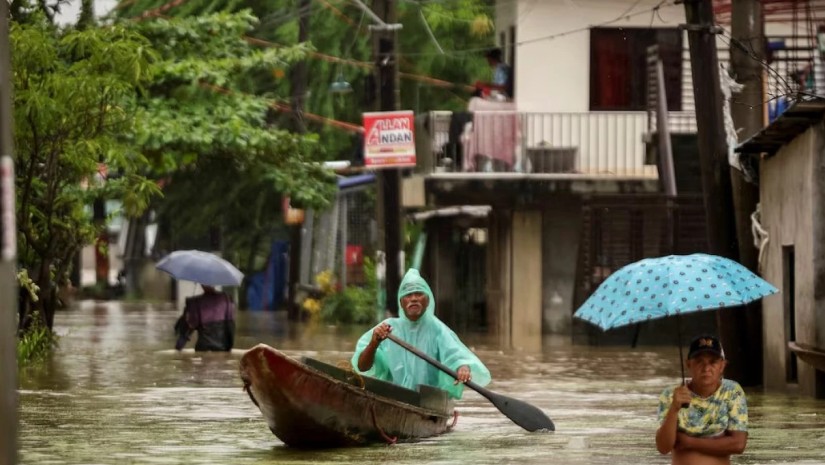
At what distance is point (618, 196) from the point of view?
33.8m

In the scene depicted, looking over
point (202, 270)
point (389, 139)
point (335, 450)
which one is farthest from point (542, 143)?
point (335, 450)

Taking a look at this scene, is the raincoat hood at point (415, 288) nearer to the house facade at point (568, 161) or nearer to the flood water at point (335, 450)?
the flood water at point (335, 450)

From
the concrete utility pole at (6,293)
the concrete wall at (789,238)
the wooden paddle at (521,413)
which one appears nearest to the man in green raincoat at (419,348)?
the wooden paddle at (521,413)

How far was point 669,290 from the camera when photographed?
1114cm

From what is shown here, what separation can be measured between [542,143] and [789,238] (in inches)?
512

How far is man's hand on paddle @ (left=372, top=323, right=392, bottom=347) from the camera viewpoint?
46.7 feet

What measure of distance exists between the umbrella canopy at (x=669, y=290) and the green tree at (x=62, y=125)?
12.6 meters

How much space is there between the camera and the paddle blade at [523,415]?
1598cm

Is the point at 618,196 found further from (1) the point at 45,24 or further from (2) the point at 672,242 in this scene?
(1) the point at 45,24

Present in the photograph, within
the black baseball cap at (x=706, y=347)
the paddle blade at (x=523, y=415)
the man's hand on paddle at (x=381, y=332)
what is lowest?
the paddle blade at (x=523, y=415)

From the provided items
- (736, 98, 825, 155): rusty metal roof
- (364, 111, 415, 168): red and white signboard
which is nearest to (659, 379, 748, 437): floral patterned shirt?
(736, 98, 825, 155): rusty metal roof

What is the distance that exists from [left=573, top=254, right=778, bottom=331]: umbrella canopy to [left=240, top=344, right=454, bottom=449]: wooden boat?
9.91ft

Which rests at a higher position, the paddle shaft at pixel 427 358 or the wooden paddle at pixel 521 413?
the paddle shaft at pixel 427 358

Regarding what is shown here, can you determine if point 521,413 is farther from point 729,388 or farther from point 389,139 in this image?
point 389,139
